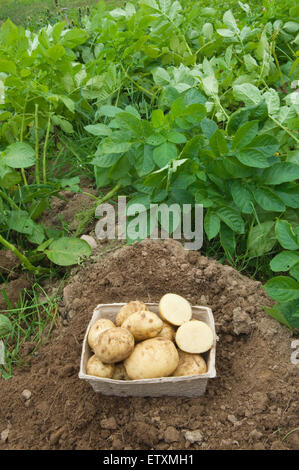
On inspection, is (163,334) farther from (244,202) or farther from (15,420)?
(244,202)

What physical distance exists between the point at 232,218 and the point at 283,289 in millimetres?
477

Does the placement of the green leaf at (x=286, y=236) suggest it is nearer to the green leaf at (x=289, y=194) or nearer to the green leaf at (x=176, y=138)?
the green leaf at (x=289, y=194)

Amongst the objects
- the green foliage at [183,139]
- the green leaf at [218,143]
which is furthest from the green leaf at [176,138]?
the green leaf at [218,143]

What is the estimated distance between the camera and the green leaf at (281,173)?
201 centimetres

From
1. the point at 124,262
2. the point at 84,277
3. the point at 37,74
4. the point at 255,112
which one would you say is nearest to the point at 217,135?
the point at 255,112

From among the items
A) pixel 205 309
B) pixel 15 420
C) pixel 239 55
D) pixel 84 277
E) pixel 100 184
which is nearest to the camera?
pixel 15 420

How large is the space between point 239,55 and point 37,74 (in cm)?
126

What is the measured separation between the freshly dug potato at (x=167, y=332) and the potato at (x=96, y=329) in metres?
0.17

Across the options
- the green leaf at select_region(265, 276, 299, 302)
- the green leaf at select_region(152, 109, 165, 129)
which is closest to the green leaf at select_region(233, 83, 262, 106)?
the green leaf at select_region(152, 109, 165, 129)

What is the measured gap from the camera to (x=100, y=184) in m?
2.33

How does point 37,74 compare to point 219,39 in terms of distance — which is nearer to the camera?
point 37,74

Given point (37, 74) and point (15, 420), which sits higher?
point (37, 74)

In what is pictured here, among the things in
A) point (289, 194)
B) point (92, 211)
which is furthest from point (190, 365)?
point (92, 211)

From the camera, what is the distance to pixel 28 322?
203 cm
